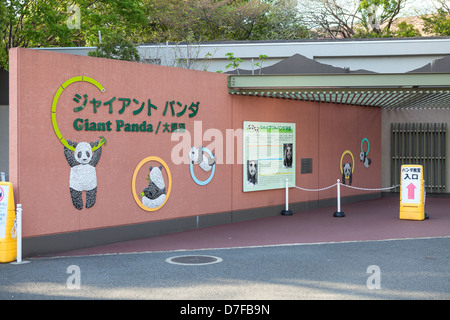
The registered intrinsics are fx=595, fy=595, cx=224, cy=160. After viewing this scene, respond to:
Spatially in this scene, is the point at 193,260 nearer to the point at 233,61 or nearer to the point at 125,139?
the point at 125,139

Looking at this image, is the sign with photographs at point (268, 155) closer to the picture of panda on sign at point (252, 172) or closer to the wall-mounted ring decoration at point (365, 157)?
the picture of panda on sign at point (252, 172)

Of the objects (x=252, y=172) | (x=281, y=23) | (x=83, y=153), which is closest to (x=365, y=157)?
(x=252, y=172)

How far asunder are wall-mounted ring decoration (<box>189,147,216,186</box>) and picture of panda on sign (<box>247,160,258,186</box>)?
131 centimetres

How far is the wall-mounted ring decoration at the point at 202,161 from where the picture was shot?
13.4m

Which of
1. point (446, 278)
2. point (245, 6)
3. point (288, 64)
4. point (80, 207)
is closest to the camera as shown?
point (446, 278)

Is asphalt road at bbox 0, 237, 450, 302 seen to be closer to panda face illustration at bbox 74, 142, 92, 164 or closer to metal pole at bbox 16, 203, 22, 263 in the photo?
metal pole at bbox 16, 203, 22, 263

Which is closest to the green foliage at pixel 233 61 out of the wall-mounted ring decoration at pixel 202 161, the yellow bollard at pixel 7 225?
the wall-mounted ring decoration at pixel 202 161

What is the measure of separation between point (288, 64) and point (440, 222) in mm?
7928

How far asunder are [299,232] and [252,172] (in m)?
2.64

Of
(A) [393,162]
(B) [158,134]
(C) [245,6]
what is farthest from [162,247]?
(C) [245,6]

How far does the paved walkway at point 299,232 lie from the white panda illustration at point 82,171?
3.17ft

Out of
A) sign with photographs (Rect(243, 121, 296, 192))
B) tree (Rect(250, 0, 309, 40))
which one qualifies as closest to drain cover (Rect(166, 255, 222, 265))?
sign with photographs (Rect(243, 121, 296, 192))

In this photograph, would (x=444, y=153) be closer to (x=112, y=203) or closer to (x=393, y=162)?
(x=393, y=162)
